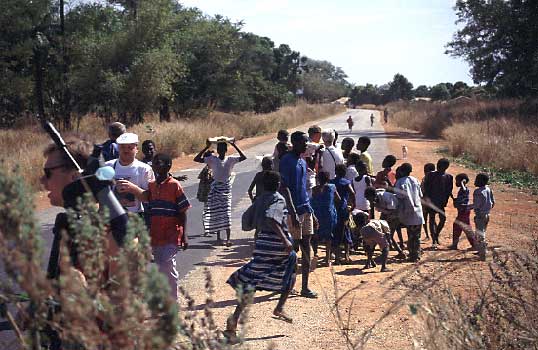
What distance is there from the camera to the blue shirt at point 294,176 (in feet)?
23.1

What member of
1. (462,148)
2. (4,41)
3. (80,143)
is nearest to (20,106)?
(4,41)

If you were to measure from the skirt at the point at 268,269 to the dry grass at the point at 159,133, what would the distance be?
6.20ft

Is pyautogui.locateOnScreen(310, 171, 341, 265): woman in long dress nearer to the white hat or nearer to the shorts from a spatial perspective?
the shorts

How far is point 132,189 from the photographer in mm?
5832

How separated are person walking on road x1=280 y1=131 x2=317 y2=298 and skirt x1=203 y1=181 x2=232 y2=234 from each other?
283 cm

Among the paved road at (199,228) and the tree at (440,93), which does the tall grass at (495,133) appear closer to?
the paved road at (199,228)

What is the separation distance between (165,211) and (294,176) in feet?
5.52

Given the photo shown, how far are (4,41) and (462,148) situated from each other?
1901cm

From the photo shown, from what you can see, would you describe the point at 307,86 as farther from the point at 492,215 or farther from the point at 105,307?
the point at 105,307

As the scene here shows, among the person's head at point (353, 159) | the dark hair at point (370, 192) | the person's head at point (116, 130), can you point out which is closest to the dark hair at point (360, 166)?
the person's head at point (353, 159)

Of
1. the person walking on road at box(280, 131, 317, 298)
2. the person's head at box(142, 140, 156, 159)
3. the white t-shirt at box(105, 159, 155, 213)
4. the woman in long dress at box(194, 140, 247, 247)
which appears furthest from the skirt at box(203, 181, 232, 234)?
the white t-shirt at box(105, 159, 155, 213)

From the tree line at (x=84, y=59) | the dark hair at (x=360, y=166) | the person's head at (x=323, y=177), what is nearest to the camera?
the person's head at (x=323, y=177)

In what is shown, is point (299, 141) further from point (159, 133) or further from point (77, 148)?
point (159, 133)

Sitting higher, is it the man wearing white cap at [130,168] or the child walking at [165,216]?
the man wearing white cap at [130,168]
